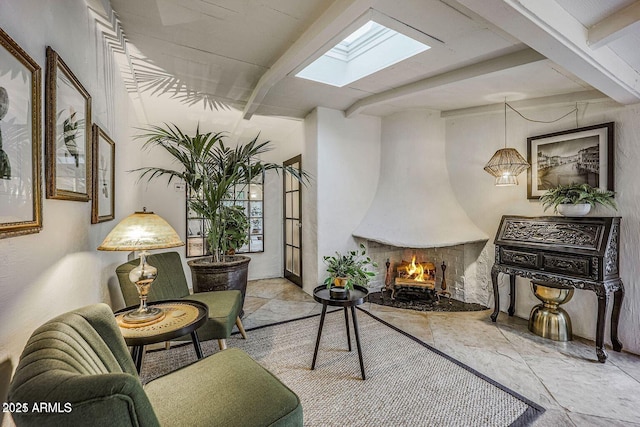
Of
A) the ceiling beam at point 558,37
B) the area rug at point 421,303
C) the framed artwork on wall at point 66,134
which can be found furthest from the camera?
the area rug at point 421,303

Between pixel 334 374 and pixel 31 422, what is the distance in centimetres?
188

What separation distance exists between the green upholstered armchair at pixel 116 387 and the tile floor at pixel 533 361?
4.82ft

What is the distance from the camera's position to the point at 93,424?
0.63 metres

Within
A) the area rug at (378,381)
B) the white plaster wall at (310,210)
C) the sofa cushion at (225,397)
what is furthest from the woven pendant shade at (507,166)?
the sofa cushion at (225,397)

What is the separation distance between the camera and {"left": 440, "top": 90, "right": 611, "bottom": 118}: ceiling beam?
2.65 metres

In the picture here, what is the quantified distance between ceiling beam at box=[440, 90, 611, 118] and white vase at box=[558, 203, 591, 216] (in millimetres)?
992

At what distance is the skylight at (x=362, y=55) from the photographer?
2493 mm

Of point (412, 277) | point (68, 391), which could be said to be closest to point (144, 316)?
point (68, 391)

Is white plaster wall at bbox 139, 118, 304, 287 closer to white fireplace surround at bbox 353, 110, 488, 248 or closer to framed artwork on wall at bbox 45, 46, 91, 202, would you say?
white fireplace surround at bbox 353, 110, 488, 248

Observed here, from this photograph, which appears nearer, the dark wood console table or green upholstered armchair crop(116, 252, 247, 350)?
green upholstered armchair crop(116, 252, 247, 350)

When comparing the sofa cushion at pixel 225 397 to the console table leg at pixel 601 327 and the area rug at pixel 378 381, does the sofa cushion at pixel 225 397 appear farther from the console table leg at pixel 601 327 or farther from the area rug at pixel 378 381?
the console table leg at pixel 601 327

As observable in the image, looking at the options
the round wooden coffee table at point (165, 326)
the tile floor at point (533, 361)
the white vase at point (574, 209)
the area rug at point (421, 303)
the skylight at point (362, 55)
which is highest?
the skylight at point (362, 55)

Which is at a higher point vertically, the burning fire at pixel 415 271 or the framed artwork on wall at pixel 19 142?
the framed artwork on wall at pixel 19 142

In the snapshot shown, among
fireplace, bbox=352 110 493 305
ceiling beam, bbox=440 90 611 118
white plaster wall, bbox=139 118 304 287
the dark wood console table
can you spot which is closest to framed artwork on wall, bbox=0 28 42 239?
white plaster wall, bbox=139 118 304 287
